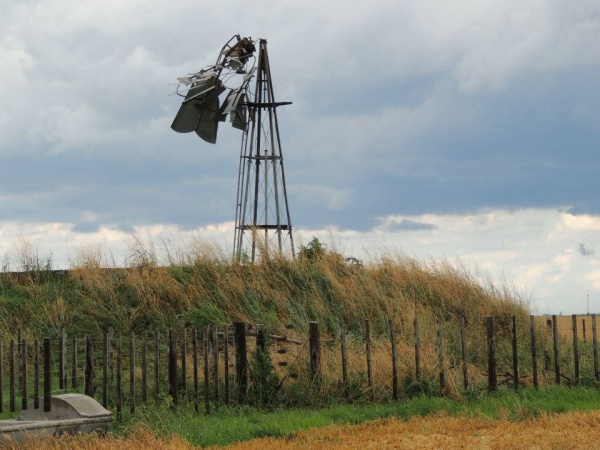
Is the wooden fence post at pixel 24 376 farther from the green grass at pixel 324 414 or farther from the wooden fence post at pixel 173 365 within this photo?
the wooden fence post at pixel 173 365

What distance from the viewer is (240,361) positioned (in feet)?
45.0

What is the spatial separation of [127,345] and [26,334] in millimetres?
2487

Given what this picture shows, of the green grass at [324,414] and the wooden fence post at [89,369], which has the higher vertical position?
the wooden fence post at [89,369]

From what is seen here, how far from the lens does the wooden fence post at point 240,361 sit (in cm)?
1355

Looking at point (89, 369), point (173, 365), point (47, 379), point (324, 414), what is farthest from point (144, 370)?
point (324, 414)

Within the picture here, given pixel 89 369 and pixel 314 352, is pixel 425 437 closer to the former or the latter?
pixel 314 352

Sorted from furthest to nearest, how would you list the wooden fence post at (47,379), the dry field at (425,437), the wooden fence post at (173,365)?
the wooden fence post at (173,365) < the wooden fence post at (47,379) < the dry field at (425,437)

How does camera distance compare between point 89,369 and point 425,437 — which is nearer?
point 425,437

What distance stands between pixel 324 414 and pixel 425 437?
2.07 metres

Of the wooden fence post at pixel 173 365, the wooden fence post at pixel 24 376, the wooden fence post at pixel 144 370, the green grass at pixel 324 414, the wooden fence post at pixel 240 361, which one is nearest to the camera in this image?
the green grass at pixel 324 414

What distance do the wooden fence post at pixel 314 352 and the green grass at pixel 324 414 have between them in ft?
2.68

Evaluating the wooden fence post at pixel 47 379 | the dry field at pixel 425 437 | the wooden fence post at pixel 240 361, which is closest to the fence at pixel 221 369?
the wooden fence post at pixel 240 361

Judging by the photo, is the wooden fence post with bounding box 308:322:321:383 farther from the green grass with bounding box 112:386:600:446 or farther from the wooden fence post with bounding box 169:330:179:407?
the wooden fence post with bounding box 169:330:179:407

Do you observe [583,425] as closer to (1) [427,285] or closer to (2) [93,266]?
(1) [427,285]
